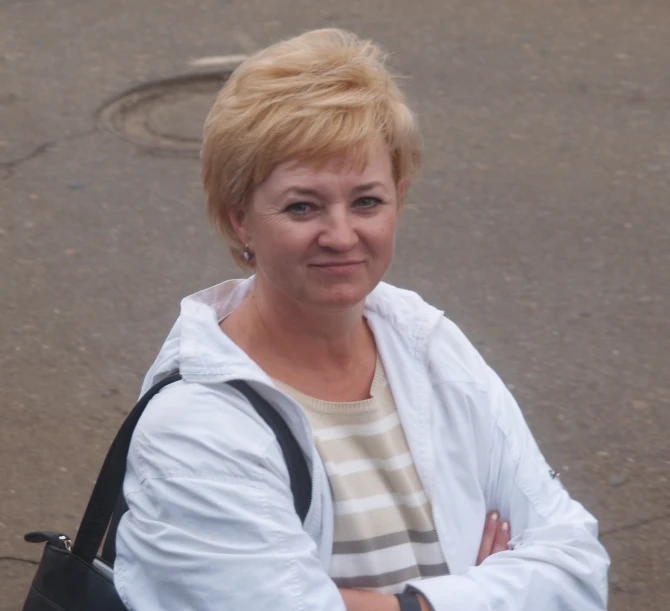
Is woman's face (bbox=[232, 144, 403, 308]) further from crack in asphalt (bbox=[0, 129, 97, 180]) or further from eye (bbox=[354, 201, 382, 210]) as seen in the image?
crack in asphalt (bbox=[0, 129, 97, 180])

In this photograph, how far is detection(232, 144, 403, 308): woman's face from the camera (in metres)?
2.15

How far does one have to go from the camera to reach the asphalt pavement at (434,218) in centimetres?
423

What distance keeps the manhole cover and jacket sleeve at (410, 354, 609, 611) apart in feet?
14.2

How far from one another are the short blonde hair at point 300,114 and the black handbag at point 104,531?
40 centimetres

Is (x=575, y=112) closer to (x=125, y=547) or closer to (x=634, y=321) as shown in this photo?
(x=634, y=321)

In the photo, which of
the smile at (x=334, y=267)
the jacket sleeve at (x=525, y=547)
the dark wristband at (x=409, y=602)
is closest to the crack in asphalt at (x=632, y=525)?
the jacket sleeve at (x=525, y=547)

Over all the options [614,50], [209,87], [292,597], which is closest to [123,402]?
[292,597]

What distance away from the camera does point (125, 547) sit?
199 cm

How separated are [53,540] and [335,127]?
874mm

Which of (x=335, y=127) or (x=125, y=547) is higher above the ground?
(x=335, y=127)

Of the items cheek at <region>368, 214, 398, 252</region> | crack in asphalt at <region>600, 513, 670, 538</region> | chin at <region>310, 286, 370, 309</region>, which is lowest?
crack in asphalt at <region>600, 513, 670, 538</region>

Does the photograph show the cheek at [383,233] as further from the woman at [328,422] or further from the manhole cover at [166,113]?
the manhole cover at [166,113]

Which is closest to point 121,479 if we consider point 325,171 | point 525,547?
point 325,171

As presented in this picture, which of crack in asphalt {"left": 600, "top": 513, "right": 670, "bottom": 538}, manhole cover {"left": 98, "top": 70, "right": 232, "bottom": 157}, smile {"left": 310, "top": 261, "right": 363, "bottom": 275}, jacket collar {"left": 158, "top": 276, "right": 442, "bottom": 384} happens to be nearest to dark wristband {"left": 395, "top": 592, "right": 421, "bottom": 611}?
jacket collar {"left": 158, "top": 276, "right": 442, "bottom": 384}
